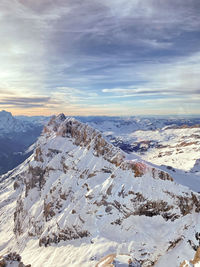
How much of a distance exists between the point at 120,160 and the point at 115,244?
43346mm

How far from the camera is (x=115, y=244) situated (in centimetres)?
6694

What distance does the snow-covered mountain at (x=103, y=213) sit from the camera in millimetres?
59188

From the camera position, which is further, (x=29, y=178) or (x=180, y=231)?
(x=29, y=178)

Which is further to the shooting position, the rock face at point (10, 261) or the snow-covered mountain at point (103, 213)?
the snow-covered mountain at point (103, 213)

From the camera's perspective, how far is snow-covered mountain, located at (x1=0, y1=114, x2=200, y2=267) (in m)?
59.2

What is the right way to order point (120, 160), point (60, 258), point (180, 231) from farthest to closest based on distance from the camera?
point (120, 160) → point (60, 258) → point (180, 231)

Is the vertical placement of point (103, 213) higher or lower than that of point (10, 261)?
lower

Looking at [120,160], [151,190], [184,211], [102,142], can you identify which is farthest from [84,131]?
[184,211]

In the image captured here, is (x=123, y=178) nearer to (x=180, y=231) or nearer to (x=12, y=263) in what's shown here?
(x=180, y=231)

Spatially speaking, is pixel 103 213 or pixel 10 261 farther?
pixel 103 213

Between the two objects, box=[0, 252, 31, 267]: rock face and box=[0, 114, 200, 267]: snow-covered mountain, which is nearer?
box=[0, 252, 31, 267]: rock face

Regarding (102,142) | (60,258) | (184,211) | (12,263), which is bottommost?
(60,258)

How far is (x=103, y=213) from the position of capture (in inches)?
3221

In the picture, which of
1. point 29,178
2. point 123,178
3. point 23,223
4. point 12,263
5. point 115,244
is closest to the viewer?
point 12,263
